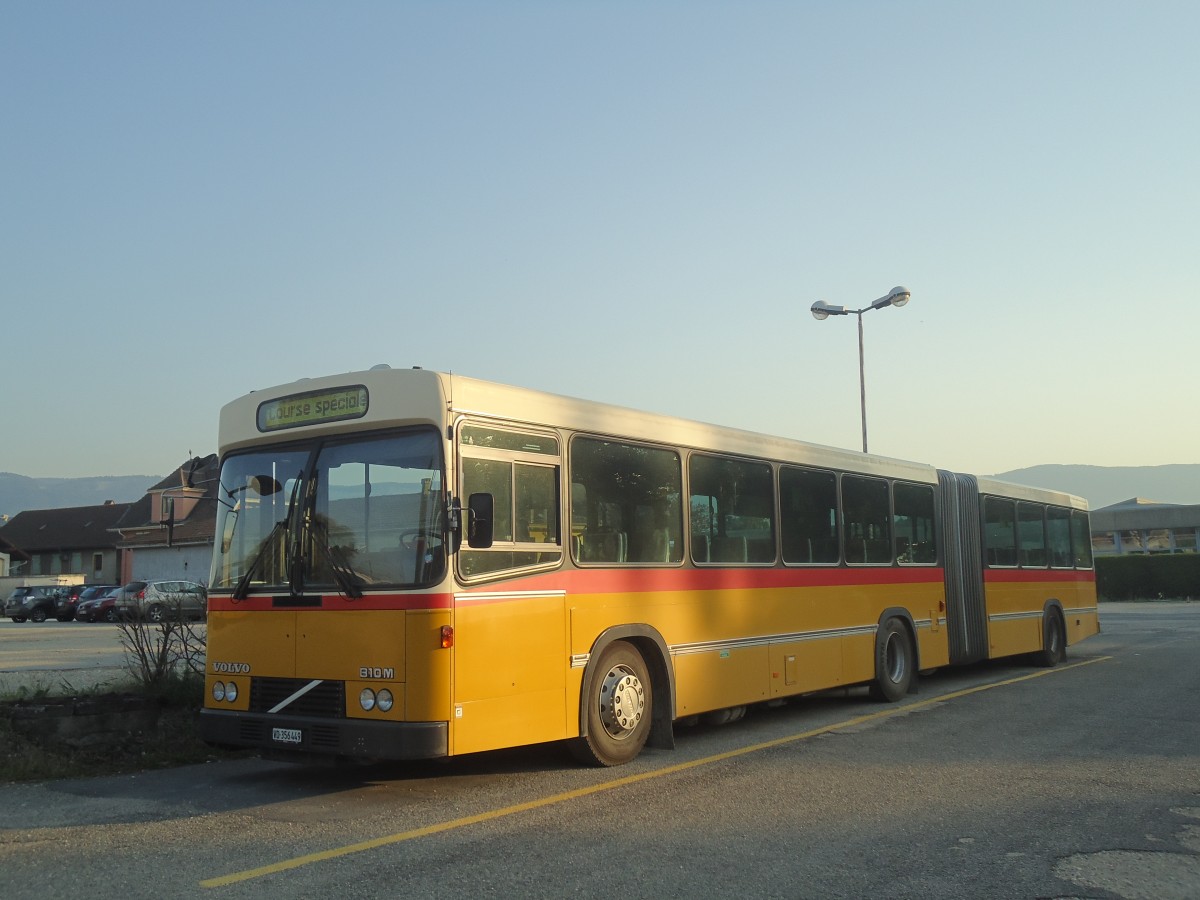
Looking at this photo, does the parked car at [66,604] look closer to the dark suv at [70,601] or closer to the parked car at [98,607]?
the dark suv at [70,601]

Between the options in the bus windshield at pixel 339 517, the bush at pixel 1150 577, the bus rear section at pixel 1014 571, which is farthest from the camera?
the bush at pixel 1150 577

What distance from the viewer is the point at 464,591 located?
301 inches

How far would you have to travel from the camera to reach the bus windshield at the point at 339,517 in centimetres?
766

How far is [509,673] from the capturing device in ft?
26.3

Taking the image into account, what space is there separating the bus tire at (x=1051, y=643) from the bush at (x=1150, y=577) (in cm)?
3566

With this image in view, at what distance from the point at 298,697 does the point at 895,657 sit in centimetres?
852

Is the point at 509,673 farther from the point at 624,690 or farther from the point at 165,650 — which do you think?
the point at 165,650

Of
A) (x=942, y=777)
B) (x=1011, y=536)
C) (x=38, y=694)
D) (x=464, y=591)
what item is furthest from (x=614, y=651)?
(x=1011, y=536)

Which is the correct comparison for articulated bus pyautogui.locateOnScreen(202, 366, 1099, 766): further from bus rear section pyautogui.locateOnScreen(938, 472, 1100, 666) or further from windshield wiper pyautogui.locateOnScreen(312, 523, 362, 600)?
bus rear section pyautogui.locateOnScreen(938, 472, 1100, 666)

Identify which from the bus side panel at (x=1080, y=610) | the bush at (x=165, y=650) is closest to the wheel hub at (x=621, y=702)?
the bush at (x=165, y=650)

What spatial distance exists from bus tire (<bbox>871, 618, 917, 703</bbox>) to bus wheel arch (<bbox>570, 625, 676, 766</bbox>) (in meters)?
4.63

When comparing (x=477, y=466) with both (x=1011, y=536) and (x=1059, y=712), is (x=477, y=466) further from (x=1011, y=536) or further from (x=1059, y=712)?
(x=1011, y=536)

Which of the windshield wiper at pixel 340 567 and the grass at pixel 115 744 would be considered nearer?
the windshield wiper at pixel 340 567

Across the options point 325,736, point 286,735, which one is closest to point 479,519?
point 325,736
